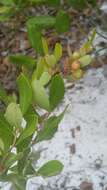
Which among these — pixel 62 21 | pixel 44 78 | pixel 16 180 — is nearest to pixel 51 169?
pixel 16 180

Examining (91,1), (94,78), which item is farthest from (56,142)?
(91,1)

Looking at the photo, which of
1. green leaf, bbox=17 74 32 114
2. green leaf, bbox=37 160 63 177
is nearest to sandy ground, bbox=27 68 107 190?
green leaf, bbox=37 160 63 177

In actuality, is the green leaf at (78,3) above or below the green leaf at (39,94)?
below

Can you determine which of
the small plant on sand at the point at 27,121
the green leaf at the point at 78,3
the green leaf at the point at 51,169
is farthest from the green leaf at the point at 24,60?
the green leaf at the point at 78,3

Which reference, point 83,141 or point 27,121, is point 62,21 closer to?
point 83,141

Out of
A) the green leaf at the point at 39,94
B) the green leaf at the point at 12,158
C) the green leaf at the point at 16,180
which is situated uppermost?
the green leaf at the point at 39,94

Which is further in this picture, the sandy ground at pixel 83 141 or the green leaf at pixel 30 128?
the sandy ground at pixel 83 141

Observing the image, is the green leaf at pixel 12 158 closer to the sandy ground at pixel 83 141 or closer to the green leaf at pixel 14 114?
the green leaf at pixel 14 114
